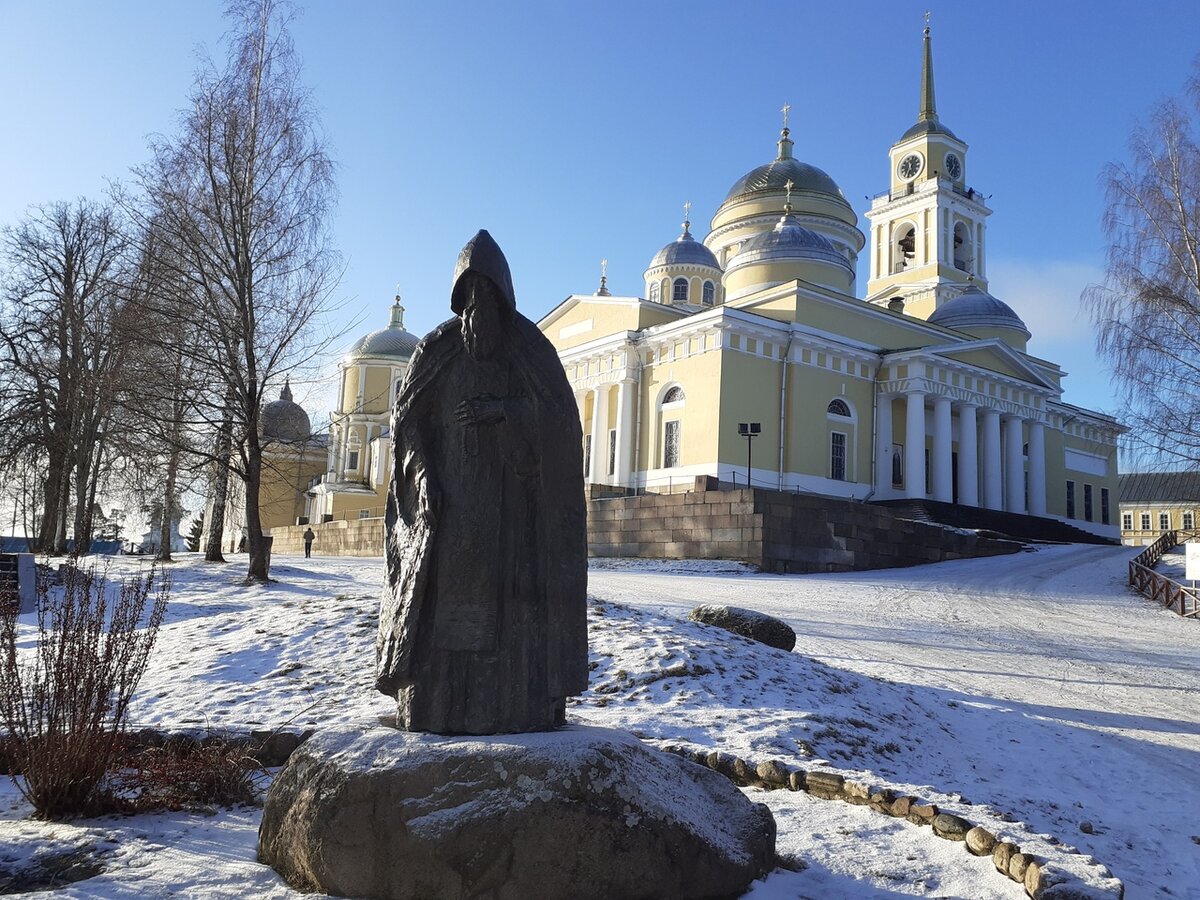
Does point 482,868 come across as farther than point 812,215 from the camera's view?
No

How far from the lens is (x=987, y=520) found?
33.6 metres

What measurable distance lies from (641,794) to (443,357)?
2.15m

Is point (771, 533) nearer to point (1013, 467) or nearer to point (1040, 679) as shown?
point (1040, 679)

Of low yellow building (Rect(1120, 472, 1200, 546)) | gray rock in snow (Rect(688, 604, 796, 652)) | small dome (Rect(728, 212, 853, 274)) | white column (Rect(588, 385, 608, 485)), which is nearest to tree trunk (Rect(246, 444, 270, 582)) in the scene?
gray rock in snow (Rect(688, 604, 796, 652))

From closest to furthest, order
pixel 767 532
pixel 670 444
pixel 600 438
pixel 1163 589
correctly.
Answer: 1. pixel 1163 589
2. pixel 767 532
3. pixel 670 444
4. pixel 600 438

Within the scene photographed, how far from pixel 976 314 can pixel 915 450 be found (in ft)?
39.4

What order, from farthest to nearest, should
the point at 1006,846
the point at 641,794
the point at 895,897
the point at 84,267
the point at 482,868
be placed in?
the point at 84,267, the point at 1006,846, the point at 895,897, the point at 641,794, the point at 482,868

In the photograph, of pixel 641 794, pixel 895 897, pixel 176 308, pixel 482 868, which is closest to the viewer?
pixel 482 868

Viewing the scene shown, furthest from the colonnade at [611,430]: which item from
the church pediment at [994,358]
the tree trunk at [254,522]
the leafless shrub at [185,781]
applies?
the leafless shrub at [185,781]

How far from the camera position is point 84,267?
2458 cm

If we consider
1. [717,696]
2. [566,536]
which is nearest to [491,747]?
[566,536]

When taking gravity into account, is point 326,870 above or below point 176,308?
below

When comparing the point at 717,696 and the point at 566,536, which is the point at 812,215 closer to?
the point at 717,696

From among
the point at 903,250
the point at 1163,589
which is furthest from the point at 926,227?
the point at 1163,589
